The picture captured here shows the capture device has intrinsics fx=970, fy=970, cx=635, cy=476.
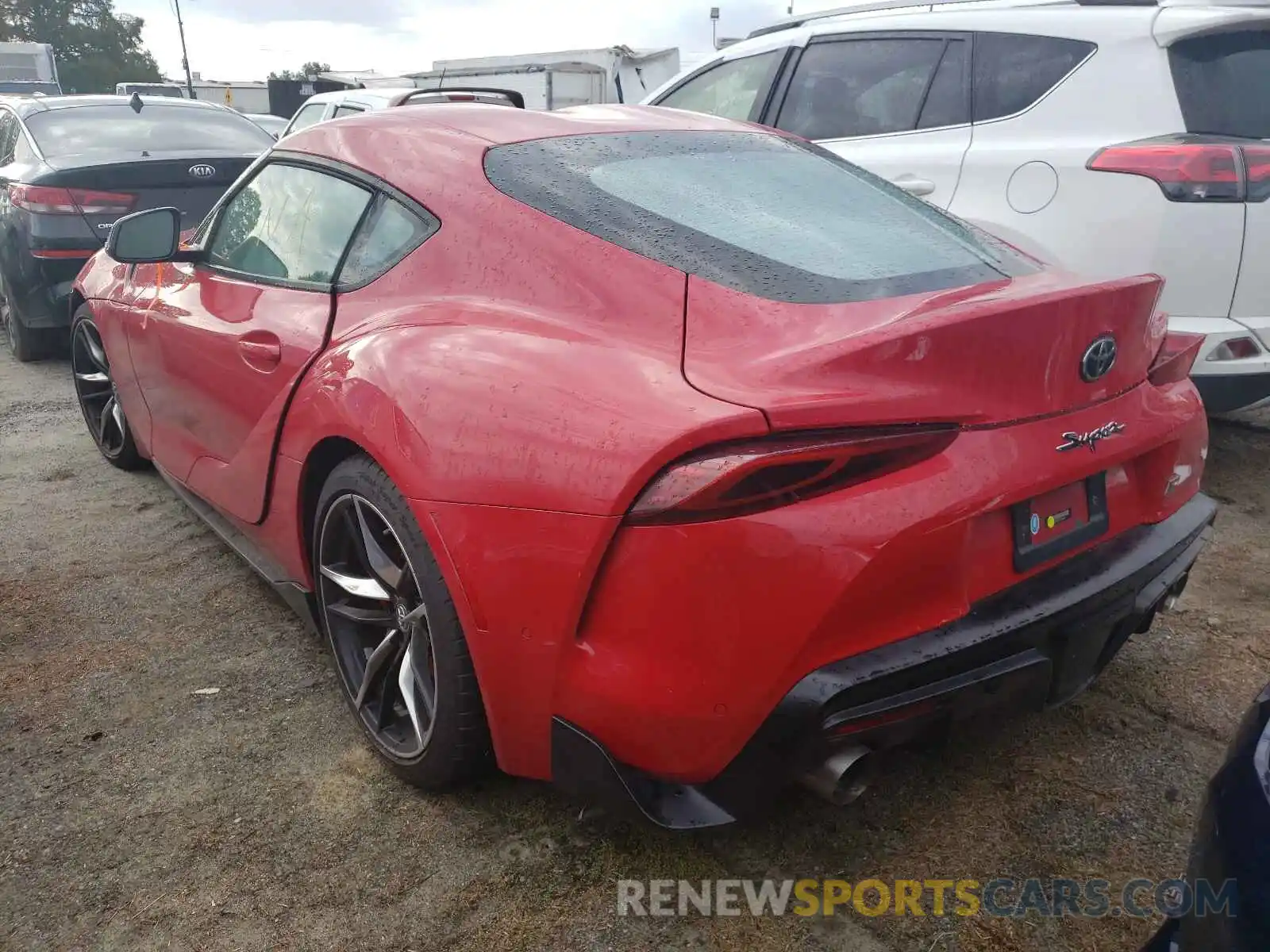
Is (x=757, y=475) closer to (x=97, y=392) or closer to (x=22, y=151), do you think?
(x=97, y=392)

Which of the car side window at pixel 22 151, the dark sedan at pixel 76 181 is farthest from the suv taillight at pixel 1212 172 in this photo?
the car side window at pixel 22 151

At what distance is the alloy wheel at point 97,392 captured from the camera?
13.0 feet

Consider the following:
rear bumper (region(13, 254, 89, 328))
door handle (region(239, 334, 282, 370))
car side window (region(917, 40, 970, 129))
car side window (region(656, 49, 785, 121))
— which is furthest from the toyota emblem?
rear bumper (region(13, 254, 89, 328))

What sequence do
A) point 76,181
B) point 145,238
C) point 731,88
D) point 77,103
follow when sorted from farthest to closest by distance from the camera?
point 77,103
point 76,181
point 731,88
point 145,238

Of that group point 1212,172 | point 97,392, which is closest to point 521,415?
point 1212,172

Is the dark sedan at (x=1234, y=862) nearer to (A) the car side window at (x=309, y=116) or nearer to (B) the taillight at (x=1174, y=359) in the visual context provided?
Result: (B) the taillight at (x=1174, y=359)

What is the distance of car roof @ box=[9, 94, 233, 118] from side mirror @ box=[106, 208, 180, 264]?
4211 mm

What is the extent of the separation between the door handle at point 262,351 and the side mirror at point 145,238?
63 cm

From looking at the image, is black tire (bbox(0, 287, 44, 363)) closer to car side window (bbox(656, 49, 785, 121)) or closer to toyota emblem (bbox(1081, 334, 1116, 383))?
car side window (bbox(656, 49, 785, 121))

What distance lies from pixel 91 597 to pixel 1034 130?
3.72 metres

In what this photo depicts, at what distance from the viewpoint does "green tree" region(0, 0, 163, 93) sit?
64.8 m

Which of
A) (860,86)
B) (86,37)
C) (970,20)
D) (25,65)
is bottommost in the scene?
(860,86)

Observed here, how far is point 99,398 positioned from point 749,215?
3337mm

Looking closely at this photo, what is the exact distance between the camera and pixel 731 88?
491 centimetres
